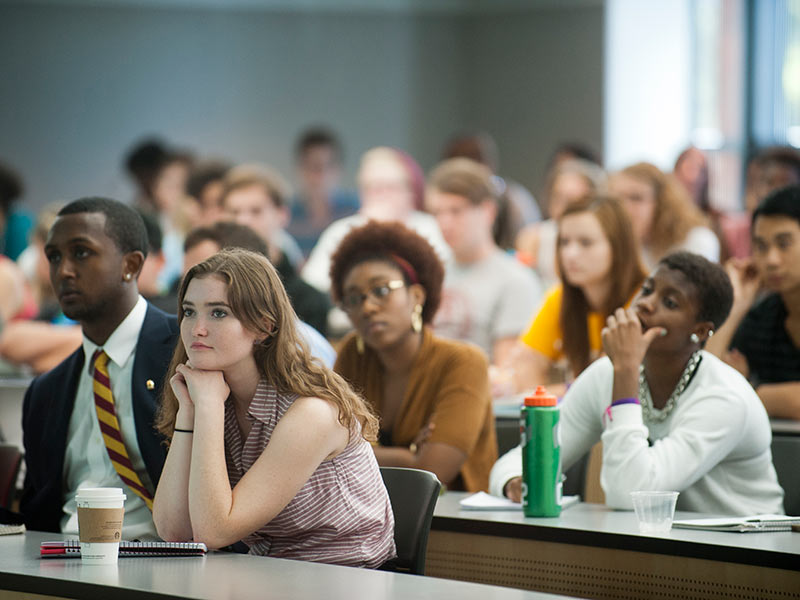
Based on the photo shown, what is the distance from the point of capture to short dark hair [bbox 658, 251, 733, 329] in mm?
3084

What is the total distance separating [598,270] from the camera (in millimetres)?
4602

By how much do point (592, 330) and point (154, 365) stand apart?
2.21 m

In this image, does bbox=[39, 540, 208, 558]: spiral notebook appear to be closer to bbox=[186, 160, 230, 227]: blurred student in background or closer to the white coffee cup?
Result: the white coffee cup

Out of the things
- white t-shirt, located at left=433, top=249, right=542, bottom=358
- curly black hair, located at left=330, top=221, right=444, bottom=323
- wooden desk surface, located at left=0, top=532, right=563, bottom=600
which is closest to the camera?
wooden desk surface, located at left=0, top=532, right=563, bottom=600

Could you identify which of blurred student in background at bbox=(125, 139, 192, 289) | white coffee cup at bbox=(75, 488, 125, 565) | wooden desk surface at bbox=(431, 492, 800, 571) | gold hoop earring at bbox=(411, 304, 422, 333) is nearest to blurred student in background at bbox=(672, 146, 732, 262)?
blurred student in background at bbox=(125, 139, 192, 289)

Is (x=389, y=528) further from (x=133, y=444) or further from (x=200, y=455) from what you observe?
(x=133, y=444)

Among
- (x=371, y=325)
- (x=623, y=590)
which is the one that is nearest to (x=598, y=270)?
(x=371, y=325)

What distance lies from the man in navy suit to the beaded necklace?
1204mm

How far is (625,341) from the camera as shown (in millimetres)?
2977

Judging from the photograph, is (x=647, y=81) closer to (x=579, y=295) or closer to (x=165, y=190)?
(x=165, y=190)

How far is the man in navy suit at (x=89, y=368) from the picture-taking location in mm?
2857

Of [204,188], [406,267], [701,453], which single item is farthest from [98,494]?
[204,188]

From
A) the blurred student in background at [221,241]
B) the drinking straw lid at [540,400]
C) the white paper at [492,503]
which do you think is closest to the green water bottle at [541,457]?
the drinking straw lid at [540,400]

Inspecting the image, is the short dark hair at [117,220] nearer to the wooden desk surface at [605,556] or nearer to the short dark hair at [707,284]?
the wooden desk surface at [605,556]
